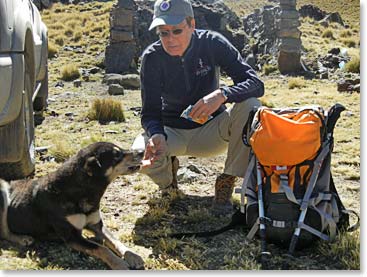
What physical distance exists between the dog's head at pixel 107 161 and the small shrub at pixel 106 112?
4.60 m

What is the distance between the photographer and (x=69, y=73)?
13.8 metres

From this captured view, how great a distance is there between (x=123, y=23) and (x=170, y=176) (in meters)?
12.2

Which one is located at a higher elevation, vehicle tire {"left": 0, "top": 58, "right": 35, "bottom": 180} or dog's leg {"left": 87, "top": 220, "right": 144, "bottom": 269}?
vehicle tire {"left": 0, "top": 58, "right": 35, "bottom": 180}

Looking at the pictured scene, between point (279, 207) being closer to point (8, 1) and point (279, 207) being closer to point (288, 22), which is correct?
point (8, 1)

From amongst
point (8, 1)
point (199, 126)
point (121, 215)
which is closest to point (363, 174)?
point (199, 126)

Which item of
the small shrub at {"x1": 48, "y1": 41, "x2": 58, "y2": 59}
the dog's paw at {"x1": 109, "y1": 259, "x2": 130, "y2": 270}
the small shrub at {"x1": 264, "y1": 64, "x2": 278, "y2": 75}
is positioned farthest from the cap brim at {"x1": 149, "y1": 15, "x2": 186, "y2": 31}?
the small shrub at {"x1": 48, "y1": 41, "x2": 58, "y2": 59}

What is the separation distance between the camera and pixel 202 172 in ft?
19.0

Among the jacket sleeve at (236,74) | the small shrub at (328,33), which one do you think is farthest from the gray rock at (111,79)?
the jacket sleeve at (236,74)

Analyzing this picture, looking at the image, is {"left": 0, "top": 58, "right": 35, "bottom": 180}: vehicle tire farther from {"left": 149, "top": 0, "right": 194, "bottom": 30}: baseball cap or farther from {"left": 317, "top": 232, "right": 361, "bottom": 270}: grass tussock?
{"left": 317, "top": 232, "right": 361, "bottom": 270}: grass tussock

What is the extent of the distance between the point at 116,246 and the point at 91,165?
1.85 feet

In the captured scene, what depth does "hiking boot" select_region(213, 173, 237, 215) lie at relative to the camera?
4742 mm

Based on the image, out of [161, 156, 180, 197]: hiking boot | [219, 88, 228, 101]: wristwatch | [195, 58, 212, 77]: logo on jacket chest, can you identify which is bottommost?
[161, 156, 180, 197]: hiking boot

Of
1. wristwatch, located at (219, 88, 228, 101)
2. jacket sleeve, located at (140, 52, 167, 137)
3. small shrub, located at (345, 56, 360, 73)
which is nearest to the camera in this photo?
wristwatch, located at (219, 88, 228, 101)

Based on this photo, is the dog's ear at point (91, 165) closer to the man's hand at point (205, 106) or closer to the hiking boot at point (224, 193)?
the man's hand at point (205, 106)
